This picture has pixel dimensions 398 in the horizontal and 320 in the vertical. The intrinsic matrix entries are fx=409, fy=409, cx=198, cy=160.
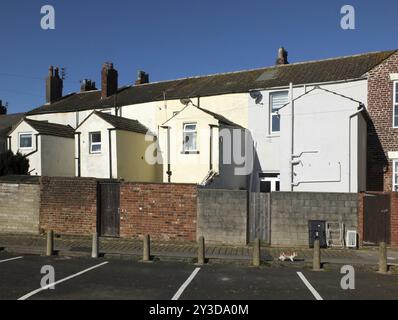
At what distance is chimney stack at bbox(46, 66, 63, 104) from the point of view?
105 feet

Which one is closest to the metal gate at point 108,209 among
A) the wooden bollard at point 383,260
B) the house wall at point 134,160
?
the house wall at point 134,160

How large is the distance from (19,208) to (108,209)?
388cm

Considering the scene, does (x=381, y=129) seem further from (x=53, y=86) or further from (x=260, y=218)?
(x=53, y=86)

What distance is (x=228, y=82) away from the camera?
25.2 metres

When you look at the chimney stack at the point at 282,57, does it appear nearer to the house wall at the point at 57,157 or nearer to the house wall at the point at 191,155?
the house wall at the point at 191,155

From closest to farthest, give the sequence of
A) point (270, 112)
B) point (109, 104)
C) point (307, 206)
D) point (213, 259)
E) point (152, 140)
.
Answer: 1. point (213, 259)
2. point (307, 206)
3. point (270, 112)
4. point (152, 140)
5. point (109, 104)

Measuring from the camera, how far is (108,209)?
50.7 ft

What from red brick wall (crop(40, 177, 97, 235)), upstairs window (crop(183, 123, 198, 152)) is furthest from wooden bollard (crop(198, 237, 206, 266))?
upstairs window (crop(183, 123, 198, 152))

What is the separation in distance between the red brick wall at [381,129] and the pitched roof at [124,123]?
40.2ft

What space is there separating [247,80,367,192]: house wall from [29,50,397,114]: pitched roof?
668 millimetres


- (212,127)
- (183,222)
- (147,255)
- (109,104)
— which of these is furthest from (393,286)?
(109,104)

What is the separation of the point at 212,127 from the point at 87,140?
739 cm

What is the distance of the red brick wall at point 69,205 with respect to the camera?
15.5 metres

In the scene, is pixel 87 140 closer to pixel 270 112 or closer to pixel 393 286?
pixel 270 112
